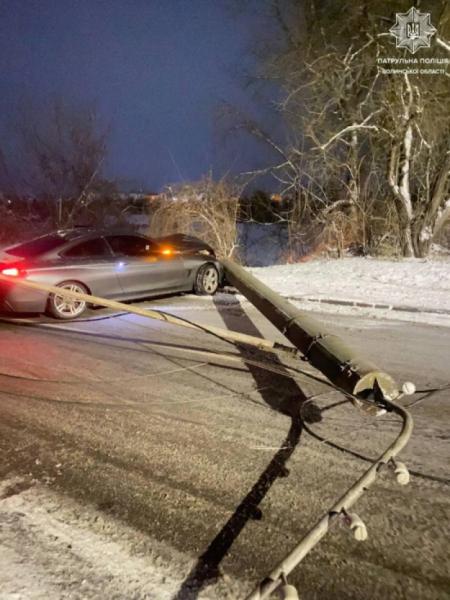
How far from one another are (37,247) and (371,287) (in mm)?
6888

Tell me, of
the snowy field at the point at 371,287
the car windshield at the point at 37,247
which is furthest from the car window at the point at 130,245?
the snowy field at the point at 371,287

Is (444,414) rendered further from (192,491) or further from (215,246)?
(215,246)

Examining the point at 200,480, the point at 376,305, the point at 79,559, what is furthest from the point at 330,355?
the point at 376,305

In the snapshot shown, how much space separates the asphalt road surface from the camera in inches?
88.2

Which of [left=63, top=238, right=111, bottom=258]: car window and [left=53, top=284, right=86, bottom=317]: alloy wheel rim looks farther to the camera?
[left=63, top=238, right=111, bottom=258]: car window

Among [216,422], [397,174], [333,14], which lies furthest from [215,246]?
[216,422]

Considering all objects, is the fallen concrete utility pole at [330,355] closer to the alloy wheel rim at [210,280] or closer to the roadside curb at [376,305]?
the roadside curb at [376,305]

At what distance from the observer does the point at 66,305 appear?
300 inches

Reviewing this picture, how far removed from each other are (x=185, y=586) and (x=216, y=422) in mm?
1704

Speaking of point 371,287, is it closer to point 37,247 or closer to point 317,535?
point 37,247

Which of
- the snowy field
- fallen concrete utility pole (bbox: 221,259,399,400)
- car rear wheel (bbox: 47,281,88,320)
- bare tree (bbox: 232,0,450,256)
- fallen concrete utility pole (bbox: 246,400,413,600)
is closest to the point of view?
fallen concrete utility pole (bbox: 246,400,413,600)

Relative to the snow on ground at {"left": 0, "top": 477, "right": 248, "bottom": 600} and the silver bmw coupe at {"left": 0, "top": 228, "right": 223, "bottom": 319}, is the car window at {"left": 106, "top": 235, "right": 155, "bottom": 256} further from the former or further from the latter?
the snow on ground at {"left": 0, "top": 477, "right": 248, "bottom": 600}

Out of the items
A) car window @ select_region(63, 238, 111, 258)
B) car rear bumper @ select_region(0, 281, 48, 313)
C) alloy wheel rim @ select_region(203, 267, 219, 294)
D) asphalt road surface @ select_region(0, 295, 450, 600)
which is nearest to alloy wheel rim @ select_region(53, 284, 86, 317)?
car rear bumper @ select_region(0, 281, 48, 313)

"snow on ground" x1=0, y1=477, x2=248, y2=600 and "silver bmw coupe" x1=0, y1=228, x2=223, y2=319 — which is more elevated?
"silver bmw coupe" x1=0, y1=228, x2=223, y2=319
